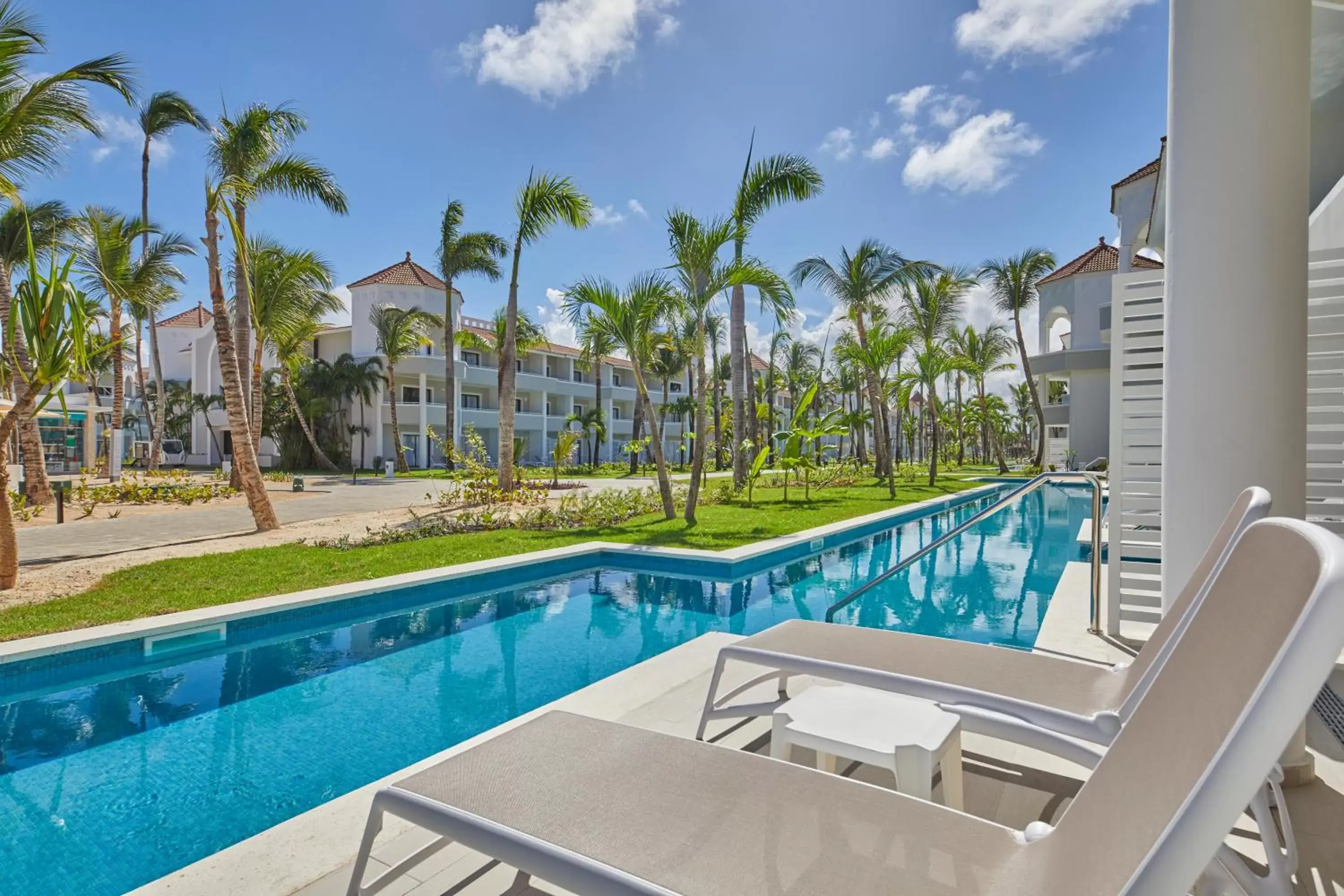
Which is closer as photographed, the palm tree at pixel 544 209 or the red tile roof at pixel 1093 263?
the palm tree at pixel 544 209

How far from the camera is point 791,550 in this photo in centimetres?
1019

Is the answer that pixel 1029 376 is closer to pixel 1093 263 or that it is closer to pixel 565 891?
pixel 1093 263

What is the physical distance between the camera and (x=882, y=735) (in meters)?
2.25

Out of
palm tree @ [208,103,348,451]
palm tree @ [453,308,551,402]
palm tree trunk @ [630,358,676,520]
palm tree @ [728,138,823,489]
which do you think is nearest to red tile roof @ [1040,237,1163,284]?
palm tree @ [728,138,823,489]

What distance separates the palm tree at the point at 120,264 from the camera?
1694 centimetres

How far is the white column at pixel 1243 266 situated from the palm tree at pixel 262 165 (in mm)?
11019

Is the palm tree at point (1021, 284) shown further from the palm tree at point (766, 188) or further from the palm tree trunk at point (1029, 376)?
the palm tree at point (766, 188)

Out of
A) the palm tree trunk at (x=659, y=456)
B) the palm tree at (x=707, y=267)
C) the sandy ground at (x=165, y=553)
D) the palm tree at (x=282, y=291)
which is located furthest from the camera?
the palm tree at (x=282, y=291)

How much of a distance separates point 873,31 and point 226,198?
10.5m

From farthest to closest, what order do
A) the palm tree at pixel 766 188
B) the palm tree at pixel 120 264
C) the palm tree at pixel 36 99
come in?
the palm tree at pixel 120 264, the palm tree at pixel 766 188, the palm tree at pixel 36 99

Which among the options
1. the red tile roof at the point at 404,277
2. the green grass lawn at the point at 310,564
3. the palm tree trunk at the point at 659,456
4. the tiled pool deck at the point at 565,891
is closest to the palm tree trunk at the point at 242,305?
the green grass lawn at the point at 310,564

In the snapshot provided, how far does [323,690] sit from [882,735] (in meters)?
4.15

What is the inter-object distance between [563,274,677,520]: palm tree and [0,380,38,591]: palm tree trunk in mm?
7384

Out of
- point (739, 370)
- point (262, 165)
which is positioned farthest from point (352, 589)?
point (739, 370)
